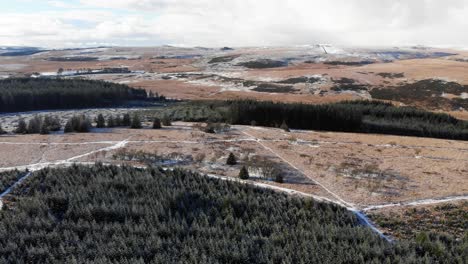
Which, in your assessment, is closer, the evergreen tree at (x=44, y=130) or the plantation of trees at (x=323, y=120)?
the evergreen tree at (x=44, y=130)

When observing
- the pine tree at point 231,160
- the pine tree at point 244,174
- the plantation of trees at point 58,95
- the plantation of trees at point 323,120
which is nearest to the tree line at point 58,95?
the plantation of trees at point 58,95

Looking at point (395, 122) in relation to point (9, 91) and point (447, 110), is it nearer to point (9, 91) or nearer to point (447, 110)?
point (447, 110)

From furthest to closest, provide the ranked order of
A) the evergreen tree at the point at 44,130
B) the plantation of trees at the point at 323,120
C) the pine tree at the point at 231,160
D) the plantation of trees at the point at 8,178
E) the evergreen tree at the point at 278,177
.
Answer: the plantation of trees at the point at 323,120
the evergreen tree at the point at 44,130
the pine tree at the point at 231,160
the evergreen tree at the point at 278,177
the plantation of trees at the point at 8,178

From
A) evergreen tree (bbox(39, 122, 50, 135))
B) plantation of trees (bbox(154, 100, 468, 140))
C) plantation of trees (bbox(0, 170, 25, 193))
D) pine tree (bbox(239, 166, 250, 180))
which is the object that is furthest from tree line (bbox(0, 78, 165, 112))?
pine tree (bbox(239, 166, 250, 180))

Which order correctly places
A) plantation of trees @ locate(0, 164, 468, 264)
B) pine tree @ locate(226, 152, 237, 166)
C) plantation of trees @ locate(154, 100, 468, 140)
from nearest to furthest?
plantation of trees @ locate(0, 164, 468, 264), pine tree @ locate(226, 152, 237, 166), plantation of trees @ locate(154, 100, 468, 140)

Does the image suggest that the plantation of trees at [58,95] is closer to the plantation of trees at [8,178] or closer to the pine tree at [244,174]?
the plantation of trees at [8,178]

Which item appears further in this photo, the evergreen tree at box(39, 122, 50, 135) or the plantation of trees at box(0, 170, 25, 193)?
the evergreen tree at box(39, 122, 50, 135)

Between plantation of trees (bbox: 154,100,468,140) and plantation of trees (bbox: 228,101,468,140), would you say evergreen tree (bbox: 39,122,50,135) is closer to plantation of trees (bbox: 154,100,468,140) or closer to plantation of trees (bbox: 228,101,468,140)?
plantation of trees (bbox: 154,100,468,140)

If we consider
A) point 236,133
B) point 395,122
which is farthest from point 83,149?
point 395,122
